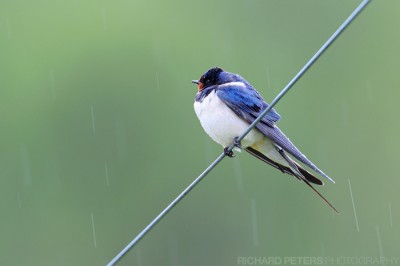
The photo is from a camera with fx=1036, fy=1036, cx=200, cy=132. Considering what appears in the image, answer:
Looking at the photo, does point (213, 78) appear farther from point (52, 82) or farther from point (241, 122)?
point (52, 82)

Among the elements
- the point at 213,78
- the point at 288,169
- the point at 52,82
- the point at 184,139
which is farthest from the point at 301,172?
the point at 52,82

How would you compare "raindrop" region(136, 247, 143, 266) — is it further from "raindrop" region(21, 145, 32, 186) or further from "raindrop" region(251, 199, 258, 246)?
"raindrop" region(21, 145, 32, 186)

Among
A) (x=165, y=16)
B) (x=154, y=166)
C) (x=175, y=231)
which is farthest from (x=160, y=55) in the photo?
(x=175, y=231)

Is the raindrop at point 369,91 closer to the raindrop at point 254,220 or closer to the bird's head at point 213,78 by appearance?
the raindrop at point 254,220

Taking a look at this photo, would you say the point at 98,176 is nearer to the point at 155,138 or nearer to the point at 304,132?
the point at 155,138

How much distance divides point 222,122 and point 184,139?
28.6ft

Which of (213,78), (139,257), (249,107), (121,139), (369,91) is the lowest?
(139,257)

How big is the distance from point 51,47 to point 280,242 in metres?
5.26

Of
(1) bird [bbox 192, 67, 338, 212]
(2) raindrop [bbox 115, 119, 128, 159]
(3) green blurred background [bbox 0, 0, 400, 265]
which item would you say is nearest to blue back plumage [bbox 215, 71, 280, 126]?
(1) bird [bbox 192, 67, 338, 212]

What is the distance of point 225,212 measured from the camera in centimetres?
1442

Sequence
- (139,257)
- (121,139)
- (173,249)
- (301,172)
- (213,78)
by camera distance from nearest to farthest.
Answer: (301,172), (213,78), (173,249), (139,257), (121,139)

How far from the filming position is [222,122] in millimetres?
5262

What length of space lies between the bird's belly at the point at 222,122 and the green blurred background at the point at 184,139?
758 centimetres

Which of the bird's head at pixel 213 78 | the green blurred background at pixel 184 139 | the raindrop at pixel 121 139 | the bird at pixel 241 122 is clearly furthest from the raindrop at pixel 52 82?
the bird at pixel 241 122
